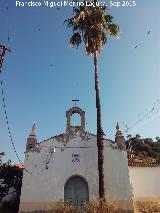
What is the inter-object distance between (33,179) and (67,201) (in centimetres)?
295

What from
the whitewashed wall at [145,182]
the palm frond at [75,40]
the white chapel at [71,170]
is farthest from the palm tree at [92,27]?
the whitewashed wall at [145,182]

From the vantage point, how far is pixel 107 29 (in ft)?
72.2

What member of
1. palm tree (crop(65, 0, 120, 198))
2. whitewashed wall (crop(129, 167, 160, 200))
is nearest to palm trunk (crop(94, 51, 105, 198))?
palm tree (crop(65, 0, 120, 198))

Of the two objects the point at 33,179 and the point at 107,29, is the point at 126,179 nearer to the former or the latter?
the point at 33,179

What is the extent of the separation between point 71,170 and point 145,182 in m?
6.87

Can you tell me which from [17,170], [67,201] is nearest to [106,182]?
[67,201]

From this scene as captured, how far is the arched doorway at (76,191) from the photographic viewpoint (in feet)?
66.2

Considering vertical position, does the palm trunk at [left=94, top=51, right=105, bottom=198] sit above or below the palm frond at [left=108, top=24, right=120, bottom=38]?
below

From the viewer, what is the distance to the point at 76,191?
808 inches

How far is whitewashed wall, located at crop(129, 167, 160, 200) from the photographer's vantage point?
75.5 feet

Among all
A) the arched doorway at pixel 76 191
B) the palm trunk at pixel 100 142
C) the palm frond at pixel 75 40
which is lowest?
the arched doorway at pixel 76 191

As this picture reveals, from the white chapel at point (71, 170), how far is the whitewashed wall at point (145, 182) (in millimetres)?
3079

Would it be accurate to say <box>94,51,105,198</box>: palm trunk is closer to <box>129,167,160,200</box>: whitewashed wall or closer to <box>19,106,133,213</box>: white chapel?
<box>19,106,133,213</box>: white chapel

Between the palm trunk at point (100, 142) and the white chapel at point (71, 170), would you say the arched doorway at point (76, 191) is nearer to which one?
the white chapel at point (71, 170)
